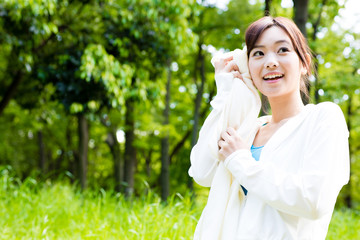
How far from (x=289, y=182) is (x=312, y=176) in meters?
0.08

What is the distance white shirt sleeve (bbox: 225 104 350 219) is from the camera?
1291 mm

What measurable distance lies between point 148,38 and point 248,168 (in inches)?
210

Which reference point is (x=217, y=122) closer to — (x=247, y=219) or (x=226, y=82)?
(x=226, y=82)

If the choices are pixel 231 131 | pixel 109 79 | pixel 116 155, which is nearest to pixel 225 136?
pixel 231 131

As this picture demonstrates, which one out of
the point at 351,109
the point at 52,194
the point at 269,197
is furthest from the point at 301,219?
the point at 351,109

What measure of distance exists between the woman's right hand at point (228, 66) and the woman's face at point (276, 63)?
123 mm

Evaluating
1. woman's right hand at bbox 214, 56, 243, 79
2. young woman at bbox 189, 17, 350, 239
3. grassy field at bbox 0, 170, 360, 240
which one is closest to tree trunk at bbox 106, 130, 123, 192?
grassy field at bbox 0, 170, 360, 240

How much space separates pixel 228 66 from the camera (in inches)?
68.2

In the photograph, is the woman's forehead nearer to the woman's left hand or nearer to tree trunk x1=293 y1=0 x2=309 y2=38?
the woman's left hand

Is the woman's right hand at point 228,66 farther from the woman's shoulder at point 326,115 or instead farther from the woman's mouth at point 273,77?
the woman's shoulder at point 326,115

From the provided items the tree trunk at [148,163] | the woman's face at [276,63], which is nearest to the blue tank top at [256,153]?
the woman's face at [276,63]

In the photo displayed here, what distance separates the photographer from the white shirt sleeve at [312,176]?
4.23ft

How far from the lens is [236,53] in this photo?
171cm

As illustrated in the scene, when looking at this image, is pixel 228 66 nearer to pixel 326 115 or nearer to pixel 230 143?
pixel 230 143
